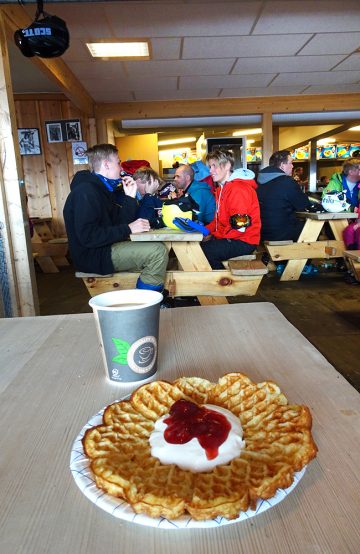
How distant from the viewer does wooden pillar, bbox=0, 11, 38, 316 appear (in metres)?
2.58

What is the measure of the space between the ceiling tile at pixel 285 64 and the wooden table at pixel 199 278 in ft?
9.97

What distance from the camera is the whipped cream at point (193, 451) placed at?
1.44 feet

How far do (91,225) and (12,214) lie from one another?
2.28 feet

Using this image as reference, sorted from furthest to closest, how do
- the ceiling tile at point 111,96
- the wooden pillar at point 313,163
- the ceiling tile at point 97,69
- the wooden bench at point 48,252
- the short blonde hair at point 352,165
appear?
1. the wooden pillar at point 313,163
2. the ceiling tile at point 111,96
3. the wooden bench at point 48,252
4. the short blonde hair at point 352,165
5. the ceiling tile at point 97,69

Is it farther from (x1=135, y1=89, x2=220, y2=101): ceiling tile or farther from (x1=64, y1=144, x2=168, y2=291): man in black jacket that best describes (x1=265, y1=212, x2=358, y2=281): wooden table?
(x1=135, y1=89, x2=220, y2=101): ceiling tile

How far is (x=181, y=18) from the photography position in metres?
3.42

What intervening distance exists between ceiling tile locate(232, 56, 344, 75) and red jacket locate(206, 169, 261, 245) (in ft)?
7.54

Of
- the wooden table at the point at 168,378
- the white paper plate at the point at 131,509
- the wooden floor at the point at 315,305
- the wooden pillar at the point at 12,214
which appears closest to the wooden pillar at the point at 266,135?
the wooden floor at the point at 315,305

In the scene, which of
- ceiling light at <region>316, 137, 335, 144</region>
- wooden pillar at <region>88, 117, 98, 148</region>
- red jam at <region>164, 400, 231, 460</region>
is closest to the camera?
red jam at <region>164, 400, 231, 460</region>

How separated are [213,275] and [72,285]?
2.51 metres

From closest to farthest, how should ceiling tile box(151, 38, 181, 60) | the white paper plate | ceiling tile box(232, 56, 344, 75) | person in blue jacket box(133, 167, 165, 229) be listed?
the white paper plate < person in blue jacket box(133, 167, 165, 229) < ceiling tile box(151, 38, 181, 60) < ceiling tile box(232, 56, 344, 75)

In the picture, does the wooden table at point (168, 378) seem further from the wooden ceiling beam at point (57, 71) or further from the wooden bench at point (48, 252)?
the wooden bench at point (48, 252)

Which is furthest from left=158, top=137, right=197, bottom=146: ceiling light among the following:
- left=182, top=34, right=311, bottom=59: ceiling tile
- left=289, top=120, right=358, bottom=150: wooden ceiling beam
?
left=182, top=34, right=311, bottom=59: ceiling tile

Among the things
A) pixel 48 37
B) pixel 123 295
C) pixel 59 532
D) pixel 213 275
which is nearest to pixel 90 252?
pixel 213 275
